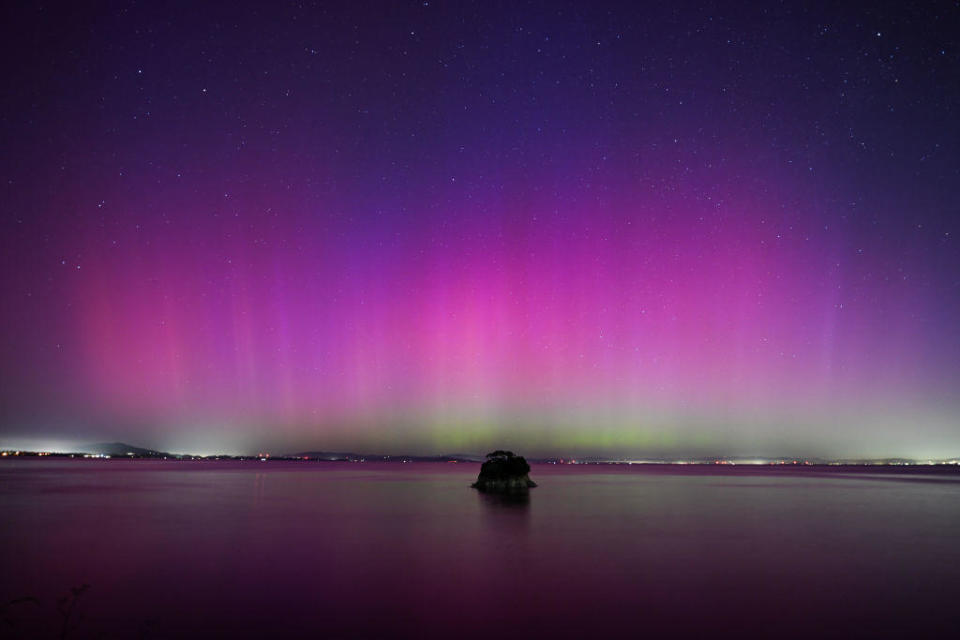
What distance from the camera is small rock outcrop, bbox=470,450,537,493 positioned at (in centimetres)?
6456

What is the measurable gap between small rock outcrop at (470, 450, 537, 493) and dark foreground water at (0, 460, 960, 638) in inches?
949

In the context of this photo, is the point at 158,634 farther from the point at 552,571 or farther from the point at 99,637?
the point at 552,571

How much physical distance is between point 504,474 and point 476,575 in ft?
145

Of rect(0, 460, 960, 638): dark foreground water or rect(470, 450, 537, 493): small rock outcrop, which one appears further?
rect(470, 450, 537, 493): small rock outcrop

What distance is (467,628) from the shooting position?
48.8 ft

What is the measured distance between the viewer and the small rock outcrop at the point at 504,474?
6456cm

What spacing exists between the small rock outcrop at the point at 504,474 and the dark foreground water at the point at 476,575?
2410cm

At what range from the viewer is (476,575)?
69.6ft

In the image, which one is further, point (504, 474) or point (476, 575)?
point (504, 474)

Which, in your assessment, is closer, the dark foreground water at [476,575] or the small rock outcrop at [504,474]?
the dark foreground water at [476,575]

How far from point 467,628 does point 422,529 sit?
18.8m

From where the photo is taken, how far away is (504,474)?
6475cm

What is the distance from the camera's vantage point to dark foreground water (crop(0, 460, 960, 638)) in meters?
15.0

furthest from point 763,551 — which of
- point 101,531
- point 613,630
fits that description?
point 101,531
